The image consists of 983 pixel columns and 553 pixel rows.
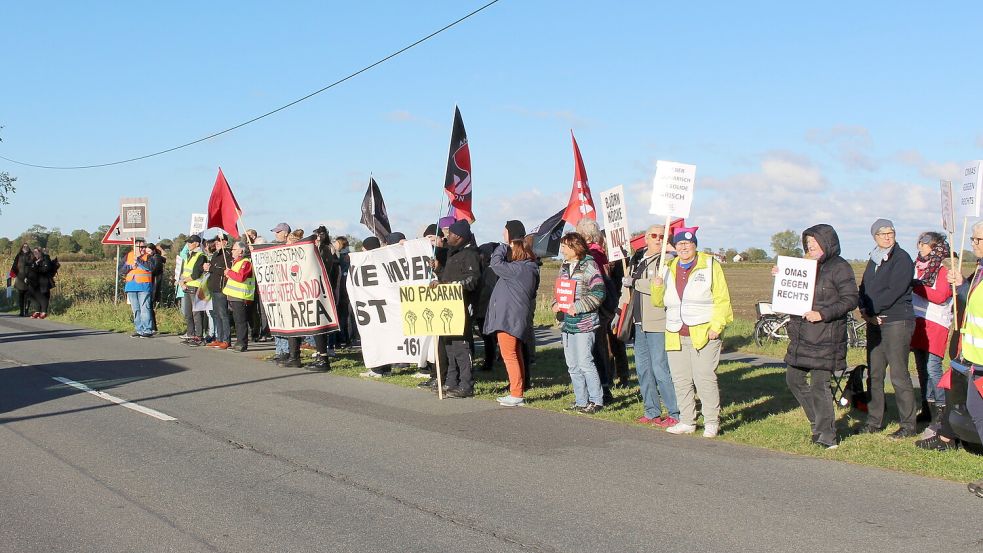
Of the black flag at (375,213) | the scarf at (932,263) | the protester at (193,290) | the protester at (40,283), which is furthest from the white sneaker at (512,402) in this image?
the protester at (40,283)

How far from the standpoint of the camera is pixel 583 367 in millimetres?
10266

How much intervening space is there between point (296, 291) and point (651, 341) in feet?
21.2

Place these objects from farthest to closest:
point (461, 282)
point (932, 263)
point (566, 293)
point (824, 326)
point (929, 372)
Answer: point (461, 282)
point (566, 293)
point (932, 263)
point (929, 372)
point (824, 326)

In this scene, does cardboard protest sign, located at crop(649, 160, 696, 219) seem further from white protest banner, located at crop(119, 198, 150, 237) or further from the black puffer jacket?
white protest banner, located at crop(119, 198, 150, 237)

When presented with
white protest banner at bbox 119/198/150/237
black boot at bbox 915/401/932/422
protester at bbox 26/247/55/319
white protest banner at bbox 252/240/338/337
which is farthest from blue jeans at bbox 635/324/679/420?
protester at bbox 26/247/55/319

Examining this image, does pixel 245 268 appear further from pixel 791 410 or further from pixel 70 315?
pixel 70 315

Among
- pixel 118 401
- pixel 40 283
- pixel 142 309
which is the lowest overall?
pixel 118 401

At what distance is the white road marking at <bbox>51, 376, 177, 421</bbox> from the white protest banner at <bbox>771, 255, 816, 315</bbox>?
6.17 meters

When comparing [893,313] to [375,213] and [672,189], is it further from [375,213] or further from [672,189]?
[375,213]

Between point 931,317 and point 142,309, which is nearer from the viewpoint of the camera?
point 931,317

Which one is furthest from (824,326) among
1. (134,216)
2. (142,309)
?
(134,216)

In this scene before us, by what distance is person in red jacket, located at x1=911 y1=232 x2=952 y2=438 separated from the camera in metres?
9.16

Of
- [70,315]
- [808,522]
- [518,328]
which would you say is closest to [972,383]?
[808,522]

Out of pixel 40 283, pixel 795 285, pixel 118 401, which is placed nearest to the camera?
pixel 795 285
